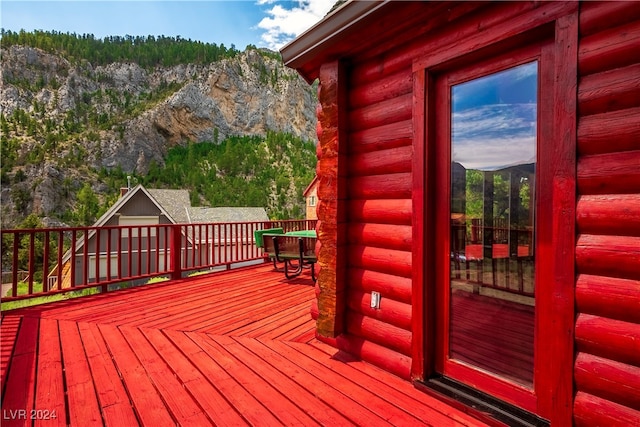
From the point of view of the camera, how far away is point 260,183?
5709 cm

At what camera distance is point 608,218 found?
131 cm

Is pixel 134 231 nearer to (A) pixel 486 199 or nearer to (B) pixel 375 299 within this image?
(B) pixel 375 299

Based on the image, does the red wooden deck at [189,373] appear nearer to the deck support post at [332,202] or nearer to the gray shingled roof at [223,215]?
the deck support post at [332,202]

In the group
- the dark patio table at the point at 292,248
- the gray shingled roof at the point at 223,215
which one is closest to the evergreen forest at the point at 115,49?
the gray shingled roof at the point at 223,215

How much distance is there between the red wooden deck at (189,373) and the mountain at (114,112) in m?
52.2

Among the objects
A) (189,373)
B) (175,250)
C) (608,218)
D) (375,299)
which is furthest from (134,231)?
(608,218)

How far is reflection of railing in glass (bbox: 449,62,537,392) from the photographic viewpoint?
1.68 meters

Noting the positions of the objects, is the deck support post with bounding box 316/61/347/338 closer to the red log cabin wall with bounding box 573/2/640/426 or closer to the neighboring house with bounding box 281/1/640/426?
the neighboring house with bounding box 281/1/640/426

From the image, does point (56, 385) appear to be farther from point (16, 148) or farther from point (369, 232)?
point (16, 148)

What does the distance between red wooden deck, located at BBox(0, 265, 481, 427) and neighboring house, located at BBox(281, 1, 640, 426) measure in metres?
0.32

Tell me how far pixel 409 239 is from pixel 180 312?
2754mm

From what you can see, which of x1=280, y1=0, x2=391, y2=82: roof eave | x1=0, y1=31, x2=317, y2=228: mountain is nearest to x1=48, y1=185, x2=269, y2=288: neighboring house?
x1=280, y1=0, x2=391, y2=82: roof eave

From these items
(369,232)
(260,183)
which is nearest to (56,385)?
(369,232)

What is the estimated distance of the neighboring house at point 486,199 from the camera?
1307 millimetres
